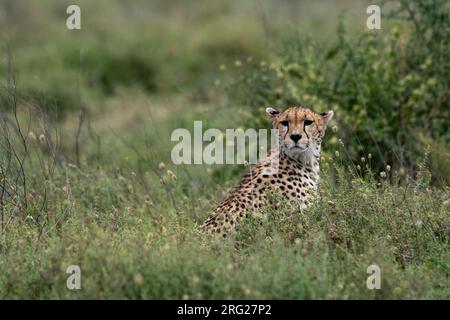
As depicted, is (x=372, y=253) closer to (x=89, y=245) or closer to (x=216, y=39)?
(x=89, y=245)

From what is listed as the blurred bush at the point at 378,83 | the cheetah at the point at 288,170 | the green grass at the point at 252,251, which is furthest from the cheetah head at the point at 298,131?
the blurred bush at the point at 378,83

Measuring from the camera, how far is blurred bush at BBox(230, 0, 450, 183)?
7355mm

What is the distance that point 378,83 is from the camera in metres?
7.48

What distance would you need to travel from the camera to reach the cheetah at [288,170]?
17.1ft

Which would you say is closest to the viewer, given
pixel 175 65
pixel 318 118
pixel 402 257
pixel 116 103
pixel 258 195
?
pixel 402 257

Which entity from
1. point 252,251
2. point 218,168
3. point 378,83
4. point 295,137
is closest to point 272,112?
point 295,137

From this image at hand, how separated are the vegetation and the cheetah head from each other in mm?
346

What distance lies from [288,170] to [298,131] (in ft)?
0.75

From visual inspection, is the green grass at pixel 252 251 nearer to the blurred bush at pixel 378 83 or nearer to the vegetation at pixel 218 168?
the vegetation at pixel 218 168

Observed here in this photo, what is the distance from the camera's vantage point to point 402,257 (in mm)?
4688

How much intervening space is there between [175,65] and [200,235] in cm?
756

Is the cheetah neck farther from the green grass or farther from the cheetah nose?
the green grass

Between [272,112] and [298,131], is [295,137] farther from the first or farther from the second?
[272,112]
